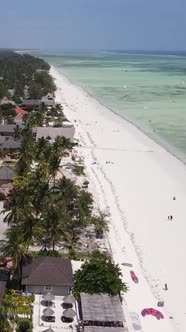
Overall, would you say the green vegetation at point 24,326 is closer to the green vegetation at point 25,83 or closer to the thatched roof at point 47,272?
the thatched roof at point 47,272

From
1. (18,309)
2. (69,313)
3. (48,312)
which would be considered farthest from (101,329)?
(18,309)

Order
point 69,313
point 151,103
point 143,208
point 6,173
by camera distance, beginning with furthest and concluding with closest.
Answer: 1. point 151,103
2. point 6,173
3. point 143,208
4. point 69,313

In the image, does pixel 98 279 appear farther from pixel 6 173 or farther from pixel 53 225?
pixel 6 173

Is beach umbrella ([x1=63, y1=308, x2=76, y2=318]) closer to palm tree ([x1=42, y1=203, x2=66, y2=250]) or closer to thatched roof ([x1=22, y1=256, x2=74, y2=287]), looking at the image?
thatched roof ([x1=22, y1=256, x2=74, y2=287])

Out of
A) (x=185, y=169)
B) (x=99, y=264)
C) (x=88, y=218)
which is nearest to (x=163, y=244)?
(x=88, y=218)

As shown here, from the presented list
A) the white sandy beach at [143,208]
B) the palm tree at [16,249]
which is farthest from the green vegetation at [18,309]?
the white sandy beach at [143,208]

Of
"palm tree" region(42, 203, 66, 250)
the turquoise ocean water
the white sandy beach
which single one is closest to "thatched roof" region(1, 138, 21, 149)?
the white sandy beach

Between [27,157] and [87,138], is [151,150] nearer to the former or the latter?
[87,138]
